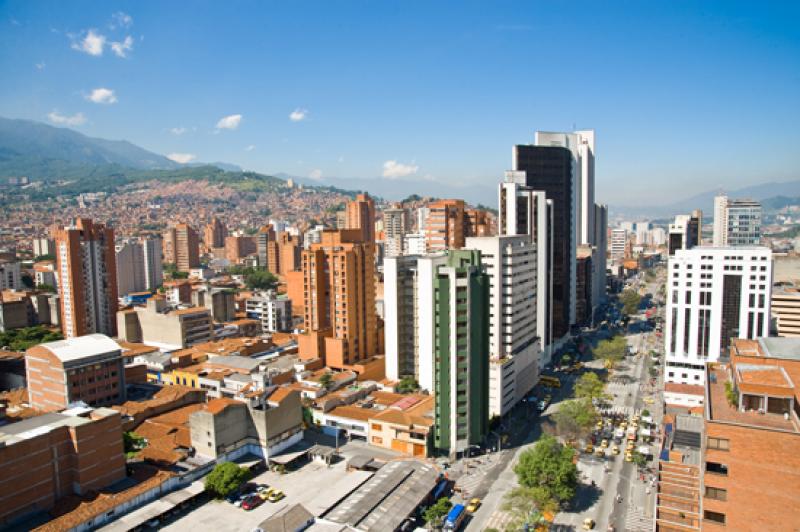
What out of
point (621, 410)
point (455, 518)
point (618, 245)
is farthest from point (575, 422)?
point (618, 245)

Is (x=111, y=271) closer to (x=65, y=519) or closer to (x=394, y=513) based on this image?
(x=65, y=519)

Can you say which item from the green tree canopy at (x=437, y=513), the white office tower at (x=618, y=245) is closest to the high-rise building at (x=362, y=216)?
the white office tower at (x=618, y=245)

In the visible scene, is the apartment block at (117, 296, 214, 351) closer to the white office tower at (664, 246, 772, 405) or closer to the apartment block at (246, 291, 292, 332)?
the apartment block at (246, 291, 292, 332)

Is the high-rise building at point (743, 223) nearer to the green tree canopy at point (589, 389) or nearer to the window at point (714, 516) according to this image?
the green tree canopy at point (589, 389)

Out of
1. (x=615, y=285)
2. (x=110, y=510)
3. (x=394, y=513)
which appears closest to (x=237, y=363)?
(x=110, y=510)

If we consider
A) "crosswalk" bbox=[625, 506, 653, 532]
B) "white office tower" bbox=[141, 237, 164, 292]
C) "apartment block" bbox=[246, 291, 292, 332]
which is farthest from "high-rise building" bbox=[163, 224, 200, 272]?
"crosswalk" bbox=[625, 506, 653, 532]

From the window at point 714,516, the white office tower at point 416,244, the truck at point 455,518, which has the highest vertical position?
the white office tower at point 416,244

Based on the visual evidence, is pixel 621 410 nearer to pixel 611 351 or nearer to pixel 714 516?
pixel 611 351
